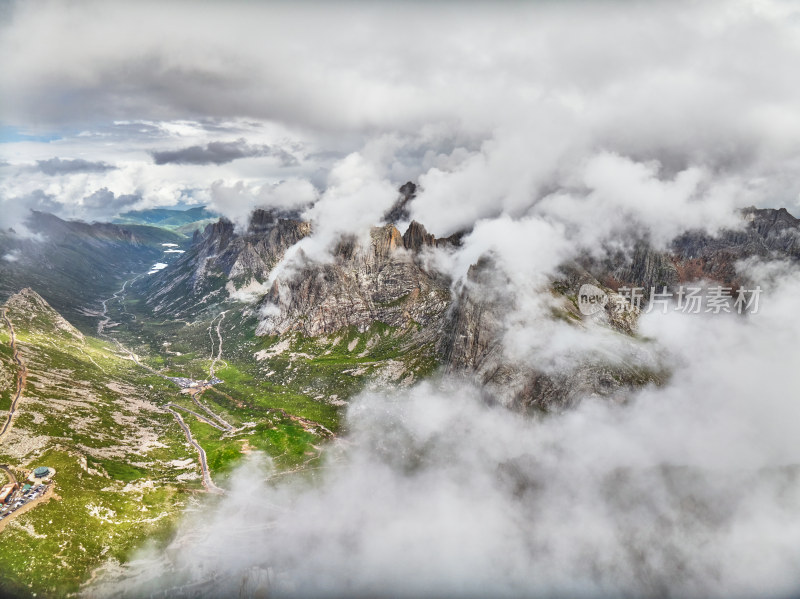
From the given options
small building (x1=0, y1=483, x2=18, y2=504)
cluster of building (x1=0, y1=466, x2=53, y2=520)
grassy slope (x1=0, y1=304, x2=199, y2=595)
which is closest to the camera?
grassy slope (x1=0, y1=304, x2=199, y2=595)

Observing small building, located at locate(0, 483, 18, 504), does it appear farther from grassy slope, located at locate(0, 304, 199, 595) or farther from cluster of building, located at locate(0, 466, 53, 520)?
grassy slope, located at locate(0, 304, 199, 595)

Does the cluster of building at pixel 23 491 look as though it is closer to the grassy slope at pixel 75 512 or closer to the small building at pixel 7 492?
the small building at pixel 7 492

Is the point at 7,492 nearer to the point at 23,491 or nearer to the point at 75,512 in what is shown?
the point at 23,491

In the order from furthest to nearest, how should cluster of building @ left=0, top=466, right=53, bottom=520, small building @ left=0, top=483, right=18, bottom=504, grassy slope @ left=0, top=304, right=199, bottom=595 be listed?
1. small building @ left=0, top=483, right=18, bottom=504
2. cluster of building @ left=0, top=466, right=53, bottom=520
3. grassy slope @ left=0, top=304, right=199, bottom=595

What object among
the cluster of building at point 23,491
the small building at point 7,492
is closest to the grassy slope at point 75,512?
the cluster of building at point 23,491

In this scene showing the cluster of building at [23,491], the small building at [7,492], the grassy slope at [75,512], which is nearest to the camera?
the grassy slope at [75,512]

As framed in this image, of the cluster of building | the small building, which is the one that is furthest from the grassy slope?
the small building

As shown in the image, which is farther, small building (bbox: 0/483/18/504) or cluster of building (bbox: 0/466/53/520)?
small building (bbox: 0/483/18/504)

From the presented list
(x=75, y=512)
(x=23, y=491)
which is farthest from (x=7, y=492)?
(x=75, y=512)

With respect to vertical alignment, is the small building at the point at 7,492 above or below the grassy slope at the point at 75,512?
above

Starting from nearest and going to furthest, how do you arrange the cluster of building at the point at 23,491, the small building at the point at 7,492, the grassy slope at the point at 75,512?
the grassy slope at the point at 75,512
the cluster of building at the point at 23,491
the small building at the point at 7,492
